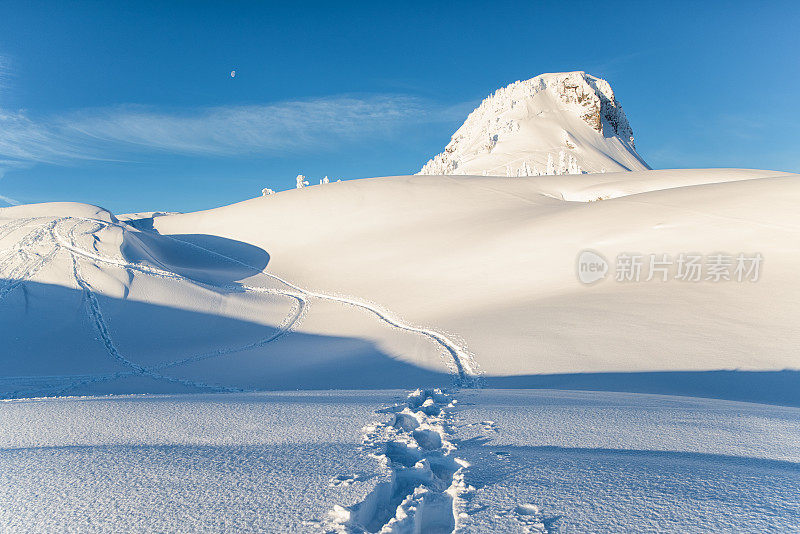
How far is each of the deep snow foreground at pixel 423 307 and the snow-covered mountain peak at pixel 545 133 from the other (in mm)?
51353

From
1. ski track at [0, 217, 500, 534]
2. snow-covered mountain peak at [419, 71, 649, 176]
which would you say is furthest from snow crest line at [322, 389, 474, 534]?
snow-covered mountain peak at [419, 71, 649, 176]

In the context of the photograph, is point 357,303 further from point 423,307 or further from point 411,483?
point 411,483

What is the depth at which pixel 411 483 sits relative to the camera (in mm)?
2459

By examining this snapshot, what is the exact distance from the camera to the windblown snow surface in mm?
2063

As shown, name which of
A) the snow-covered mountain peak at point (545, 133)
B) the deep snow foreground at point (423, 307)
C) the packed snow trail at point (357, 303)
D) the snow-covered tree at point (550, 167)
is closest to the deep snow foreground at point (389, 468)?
the deep snow foreground at point (423, 307)

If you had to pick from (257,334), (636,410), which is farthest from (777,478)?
(257,334)

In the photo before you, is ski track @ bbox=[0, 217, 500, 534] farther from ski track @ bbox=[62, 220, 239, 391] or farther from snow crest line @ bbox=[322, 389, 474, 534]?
ski track @ bbox=[62, 220, 239, 391]

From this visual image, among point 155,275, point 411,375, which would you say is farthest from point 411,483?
point 155,275

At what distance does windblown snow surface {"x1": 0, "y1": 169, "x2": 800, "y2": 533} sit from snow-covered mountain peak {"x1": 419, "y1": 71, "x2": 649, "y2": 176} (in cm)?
5289

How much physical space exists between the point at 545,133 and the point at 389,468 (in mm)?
89261

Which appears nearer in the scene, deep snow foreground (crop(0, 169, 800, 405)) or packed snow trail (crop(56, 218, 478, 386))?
deep snow foreground (crop(0, 169, 800, 405))

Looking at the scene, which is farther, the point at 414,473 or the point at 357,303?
the point at 357,303

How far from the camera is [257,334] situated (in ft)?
37.6

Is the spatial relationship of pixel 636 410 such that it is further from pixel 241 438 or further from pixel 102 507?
pixel 102 507
